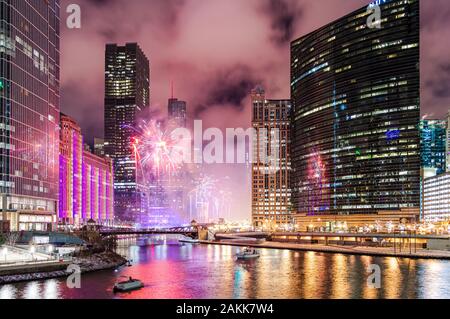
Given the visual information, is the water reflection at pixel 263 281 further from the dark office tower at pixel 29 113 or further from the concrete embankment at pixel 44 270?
the dark office tower at pixel 29 113

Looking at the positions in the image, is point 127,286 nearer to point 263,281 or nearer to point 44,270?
point 44,270

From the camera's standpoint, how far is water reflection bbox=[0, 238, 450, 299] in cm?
7781

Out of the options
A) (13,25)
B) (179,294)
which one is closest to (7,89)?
(13,25)

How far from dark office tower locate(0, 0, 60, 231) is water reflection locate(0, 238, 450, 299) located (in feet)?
210

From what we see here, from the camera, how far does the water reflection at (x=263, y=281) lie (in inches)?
3063

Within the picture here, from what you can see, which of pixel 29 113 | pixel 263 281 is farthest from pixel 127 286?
pixel 29 113

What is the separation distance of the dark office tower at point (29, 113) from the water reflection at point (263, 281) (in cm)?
6408

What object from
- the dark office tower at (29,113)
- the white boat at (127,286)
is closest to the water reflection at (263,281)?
the white boat at (127,286)

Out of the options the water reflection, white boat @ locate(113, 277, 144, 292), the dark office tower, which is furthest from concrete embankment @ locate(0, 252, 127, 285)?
the dark office tower

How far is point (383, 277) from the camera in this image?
96.2 metres

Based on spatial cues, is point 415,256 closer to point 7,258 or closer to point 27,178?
point 7,258

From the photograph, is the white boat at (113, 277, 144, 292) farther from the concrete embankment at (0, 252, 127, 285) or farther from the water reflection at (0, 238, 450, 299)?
the concrete embankment at (0, 252, 127, 285)

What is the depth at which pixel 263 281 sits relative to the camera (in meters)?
93.9

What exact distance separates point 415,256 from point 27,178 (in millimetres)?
122627
